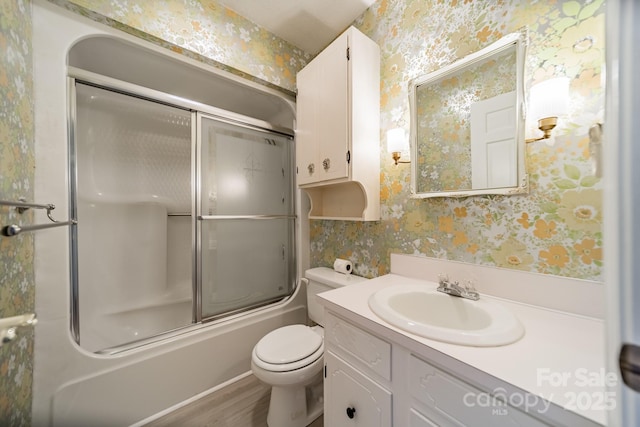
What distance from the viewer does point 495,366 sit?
583 mm

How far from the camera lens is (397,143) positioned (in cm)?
131

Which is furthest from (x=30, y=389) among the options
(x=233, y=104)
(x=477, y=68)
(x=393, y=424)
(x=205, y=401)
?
(x=477, y=68)

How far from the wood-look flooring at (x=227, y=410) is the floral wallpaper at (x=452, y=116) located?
60.0 inches

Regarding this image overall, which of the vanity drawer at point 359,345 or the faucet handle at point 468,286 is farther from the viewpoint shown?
the faucet handle at point 468,286

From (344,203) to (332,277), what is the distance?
54 cm

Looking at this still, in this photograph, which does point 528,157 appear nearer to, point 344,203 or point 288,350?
point 344,203

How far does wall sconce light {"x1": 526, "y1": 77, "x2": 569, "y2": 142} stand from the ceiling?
1205mm

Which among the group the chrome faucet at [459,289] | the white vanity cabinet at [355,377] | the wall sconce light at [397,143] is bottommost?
the white vanity cabinet at [355,377]

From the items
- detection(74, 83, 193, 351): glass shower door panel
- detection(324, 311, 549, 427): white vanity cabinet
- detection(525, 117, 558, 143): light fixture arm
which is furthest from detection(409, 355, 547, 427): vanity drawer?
detection(74, 83, 193, 351): glass shower door panel

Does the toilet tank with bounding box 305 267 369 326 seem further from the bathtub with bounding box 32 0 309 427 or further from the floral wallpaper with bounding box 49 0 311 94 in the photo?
the floral wallpaper with bounding box 49 0 311 94

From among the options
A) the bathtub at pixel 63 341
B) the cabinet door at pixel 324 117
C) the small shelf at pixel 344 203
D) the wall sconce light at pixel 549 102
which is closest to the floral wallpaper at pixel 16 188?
the bathtub at pixel 63 341

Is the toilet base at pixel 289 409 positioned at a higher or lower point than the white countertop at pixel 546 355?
lower

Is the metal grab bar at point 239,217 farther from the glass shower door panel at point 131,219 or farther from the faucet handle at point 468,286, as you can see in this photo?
the faucet handle at point 468,286

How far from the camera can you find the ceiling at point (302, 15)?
4.91ft
